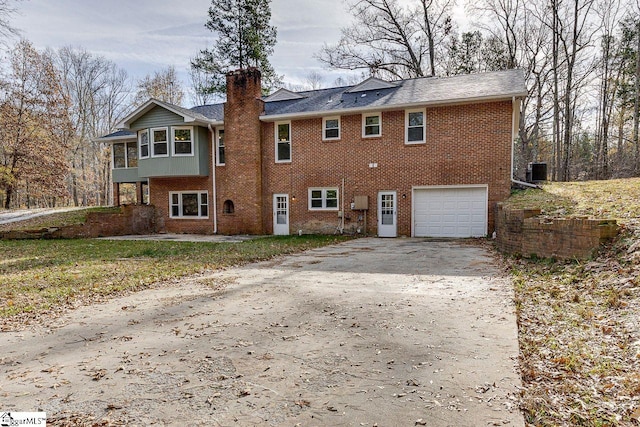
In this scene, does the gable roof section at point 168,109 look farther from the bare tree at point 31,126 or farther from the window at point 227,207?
the bare tree at point 31,126

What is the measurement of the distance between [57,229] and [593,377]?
17.8 meters

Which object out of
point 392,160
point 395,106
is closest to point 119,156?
point 392,160

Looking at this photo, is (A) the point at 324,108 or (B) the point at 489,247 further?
(A) the point at 324,108

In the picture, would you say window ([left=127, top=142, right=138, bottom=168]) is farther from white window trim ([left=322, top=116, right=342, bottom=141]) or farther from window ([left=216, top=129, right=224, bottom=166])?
white window trim ([left=322, top=116, right=342, bottom=141])

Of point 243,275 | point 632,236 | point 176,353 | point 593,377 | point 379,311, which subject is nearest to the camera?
point 593,377

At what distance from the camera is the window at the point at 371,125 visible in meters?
14.4

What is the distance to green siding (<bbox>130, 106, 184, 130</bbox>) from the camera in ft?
53.7

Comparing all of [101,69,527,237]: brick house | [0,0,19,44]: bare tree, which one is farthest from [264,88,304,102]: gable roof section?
[0,0,19,44]: bare tree

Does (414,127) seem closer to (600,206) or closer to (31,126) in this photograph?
(600,206)

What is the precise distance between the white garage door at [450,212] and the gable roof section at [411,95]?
3.15 meters

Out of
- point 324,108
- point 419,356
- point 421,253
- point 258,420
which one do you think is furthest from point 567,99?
point 258,420

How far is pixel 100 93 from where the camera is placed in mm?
34750

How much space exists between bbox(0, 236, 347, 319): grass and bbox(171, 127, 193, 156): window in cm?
533

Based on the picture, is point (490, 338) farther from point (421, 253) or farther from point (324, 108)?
point (324, 108)
